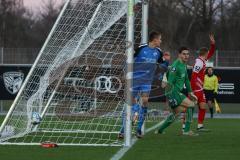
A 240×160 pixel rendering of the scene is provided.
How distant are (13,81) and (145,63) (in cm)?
1434

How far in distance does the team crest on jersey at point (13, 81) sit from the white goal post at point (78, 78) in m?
12.7

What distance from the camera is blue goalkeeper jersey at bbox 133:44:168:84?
12733 millimetres

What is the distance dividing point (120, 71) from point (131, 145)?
1618 mm

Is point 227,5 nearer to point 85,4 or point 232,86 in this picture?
point 232,86

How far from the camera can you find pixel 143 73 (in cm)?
1278

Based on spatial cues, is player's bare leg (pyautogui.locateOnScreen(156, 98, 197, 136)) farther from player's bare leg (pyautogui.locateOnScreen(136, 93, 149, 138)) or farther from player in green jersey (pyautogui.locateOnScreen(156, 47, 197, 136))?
player's bare leg (pyautogui.locateOnScreen(136, 93, 149, 138))

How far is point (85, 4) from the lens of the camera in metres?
13.0

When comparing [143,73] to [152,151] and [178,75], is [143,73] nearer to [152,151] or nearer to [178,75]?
[178,75]

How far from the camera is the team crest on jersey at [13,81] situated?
26.4 metres

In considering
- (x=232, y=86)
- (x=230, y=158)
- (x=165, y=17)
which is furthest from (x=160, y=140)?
(x=165, y=17)

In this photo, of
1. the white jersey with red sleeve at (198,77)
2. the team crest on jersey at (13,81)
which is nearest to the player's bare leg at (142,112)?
the white jersey with red sleeve at (198,77)

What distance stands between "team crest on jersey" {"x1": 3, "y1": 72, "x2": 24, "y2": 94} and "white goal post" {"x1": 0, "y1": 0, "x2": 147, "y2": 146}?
12.7 meters

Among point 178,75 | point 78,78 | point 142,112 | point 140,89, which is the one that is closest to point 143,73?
point 140,89

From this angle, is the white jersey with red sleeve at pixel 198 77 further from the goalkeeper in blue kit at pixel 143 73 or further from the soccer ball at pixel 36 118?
the soccer ball at pixel 36 118
